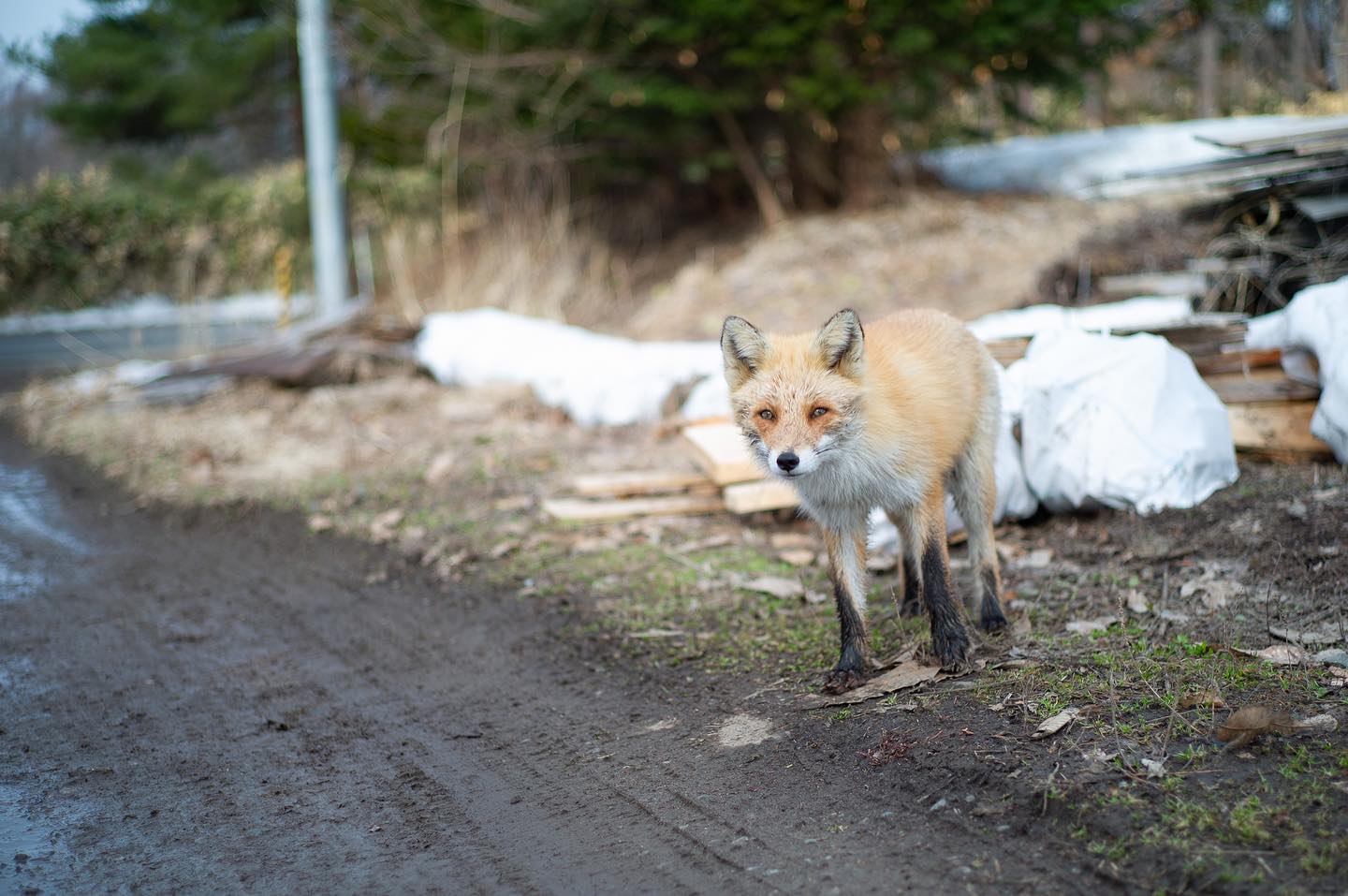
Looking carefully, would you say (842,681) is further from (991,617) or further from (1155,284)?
(1155,284)

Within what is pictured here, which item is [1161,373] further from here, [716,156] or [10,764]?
[716,156]

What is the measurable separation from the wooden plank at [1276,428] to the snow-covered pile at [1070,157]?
634cm

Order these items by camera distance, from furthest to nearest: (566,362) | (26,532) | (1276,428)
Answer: (566,362) < (26,532) < (1276,428)

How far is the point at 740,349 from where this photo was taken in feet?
13.3

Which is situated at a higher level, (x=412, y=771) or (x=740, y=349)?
(x=740, y=349)

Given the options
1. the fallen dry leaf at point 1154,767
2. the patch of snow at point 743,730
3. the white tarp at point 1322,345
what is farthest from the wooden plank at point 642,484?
the fallen dry leaf at point 1154,767

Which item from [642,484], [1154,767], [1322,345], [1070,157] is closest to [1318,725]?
[1154,767]

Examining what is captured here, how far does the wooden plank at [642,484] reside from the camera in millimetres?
7012

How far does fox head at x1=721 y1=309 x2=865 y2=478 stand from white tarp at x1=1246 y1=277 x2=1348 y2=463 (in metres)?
3.08

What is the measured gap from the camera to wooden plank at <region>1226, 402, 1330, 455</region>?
231 inches

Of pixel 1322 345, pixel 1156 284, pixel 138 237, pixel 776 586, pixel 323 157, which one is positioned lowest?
pixel 776 586

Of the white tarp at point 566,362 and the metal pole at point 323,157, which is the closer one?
the white tarp at point 566,362

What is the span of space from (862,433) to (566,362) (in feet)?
20.7

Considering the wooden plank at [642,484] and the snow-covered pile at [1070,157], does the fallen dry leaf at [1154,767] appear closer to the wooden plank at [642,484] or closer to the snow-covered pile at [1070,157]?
the wooden plank at [642,484]
